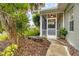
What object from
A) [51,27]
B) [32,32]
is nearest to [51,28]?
[51,27]

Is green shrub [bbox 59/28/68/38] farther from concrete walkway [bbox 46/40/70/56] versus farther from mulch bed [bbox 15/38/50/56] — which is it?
mulch bed [bbox 15/38/50/56]

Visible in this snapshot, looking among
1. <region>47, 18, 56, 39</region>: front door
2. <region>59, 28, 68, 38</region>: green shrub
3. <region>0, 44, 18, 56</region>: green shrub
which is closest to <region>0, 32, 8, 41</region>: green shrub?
<region>0, 44, 18, 56</region>: green shrub

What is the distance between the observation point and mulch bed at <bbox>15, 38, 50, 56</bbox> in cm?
450

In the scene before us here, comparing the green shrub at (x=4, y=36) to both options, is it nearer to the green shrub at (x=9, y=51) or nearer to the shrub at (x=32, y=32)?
the green shrub at (x=9, y=51)

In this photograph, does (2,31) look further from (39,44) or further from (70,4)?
(70,4)

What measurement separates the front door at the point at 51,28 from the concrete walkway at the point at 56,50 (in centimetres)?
12

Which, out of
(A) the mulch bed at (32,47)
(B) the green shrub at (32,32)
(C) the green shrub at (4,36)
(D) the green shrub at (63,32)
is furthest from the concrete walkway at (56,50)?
(C) the green shrub at (4,36)

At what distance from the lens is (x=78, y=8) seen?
14.6 feet

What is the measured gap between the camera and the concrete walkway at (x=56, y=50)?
4.48 metres

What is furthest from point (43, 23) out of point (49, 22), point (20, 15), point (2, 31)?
point (2, 31)

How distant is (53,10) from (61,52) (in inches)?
Answer: 28.5

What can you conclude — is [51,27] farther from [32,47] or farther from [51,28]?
[32,47]

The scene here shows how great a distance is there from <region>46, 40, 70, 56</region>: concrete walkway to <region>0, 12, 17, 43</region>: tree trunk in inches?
24.5

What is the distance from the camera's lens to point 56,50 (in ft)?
14.8
